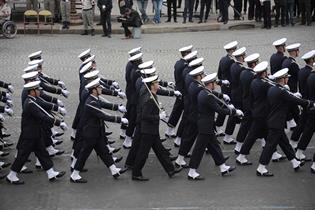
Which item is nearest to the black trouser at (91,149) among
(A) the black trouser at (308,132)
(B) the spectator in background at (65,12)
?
(A) the black trouser at (308,132)

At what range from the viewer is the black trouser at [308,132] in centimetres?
1245

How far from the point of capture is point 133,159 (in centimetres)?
1234

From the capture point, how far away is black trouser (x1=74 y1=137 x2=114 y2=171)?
1181 cm

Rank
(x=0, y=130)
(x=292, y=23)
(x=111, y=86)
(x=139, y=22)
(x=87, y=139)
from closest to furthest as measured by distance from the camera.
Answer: (x=87, y=139) < (x=0, y=130) < (x=111, y=86) < (x=139, y=22) < (x=292, y=23)

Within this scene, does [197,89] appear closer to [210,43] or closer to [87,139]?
[87,139]

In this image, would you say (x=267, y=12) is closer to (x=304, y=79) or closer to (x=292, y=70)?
(x=292, y=70)

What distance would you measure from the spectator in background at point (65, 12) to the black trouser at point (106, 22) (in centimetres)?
145

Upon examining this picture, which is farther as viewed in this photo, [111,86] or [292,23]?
[292,23]

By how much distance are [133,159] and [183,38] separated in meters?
11.9

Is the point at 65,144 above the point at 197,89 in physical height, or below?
below

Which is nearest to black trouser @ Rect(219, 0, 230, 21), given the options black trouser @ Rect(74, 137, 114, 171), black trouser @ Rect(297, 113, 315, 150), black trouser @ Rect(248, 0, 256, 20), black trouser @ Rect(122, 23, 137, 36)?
black trouser @ Rect(248, 0, 256, 20)

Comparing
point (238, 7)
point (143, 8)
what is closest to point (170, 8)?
point (143, 8)

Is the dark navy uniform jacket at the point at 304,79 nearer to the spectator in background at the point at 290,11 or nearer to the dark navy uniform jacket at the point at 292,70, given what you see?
the dark navy uniform jacket at the point at 292,70

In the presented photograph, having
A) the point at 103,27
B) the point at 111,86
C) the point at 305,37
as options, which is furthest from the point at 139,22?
the point at 111,86
